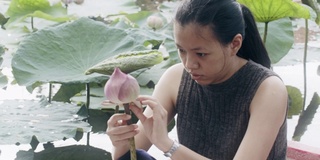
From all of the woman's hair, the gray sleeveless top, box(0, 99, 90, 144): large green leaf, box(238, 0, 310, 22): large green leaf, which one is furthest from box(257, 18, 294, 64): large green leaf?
the woman's hair

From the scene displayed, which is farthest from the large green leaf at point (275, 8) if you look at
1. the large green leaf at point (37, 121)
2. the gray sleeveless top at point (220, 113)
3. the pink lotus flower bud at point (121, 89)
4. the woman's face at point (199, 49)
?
the pink lotus flower bud at point (121, 89)

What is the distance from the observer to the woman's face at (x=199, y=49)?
4.62 ft

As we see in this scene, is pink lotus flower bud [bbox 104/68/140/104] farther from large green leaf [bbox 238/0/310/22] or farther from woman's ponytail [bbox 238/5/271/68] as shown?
large green leaf [bbox 238/0/310/22]

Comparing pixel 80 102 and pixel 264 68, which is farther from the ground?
pixel 264 68

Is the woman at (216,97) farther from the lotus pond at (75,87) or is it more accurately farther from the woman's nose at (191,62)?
the lotus pond at (75,87)

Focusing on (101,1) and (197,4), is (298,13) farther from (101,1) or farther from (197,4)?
(101,1)

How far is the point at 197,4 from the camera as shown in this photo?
1.44 meters

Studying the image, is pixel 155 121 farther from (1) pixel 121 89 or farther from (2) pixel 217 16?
(2) pixel 217 16

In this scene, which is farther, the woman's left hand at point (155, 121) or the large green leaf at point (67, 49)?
the large green leaf at point (67, 49)

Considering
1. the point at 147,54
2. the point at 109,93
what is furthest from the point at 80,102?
the point at 109,93

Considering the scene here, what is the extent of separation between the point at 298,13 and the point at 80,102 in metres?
0.87

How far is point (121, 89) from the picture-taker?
1.22m

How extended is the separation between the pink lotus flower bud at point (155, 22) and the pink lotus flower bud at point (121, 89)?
178cm

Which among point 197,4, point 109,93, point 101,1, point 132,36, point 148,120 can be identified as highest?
point 197,4
